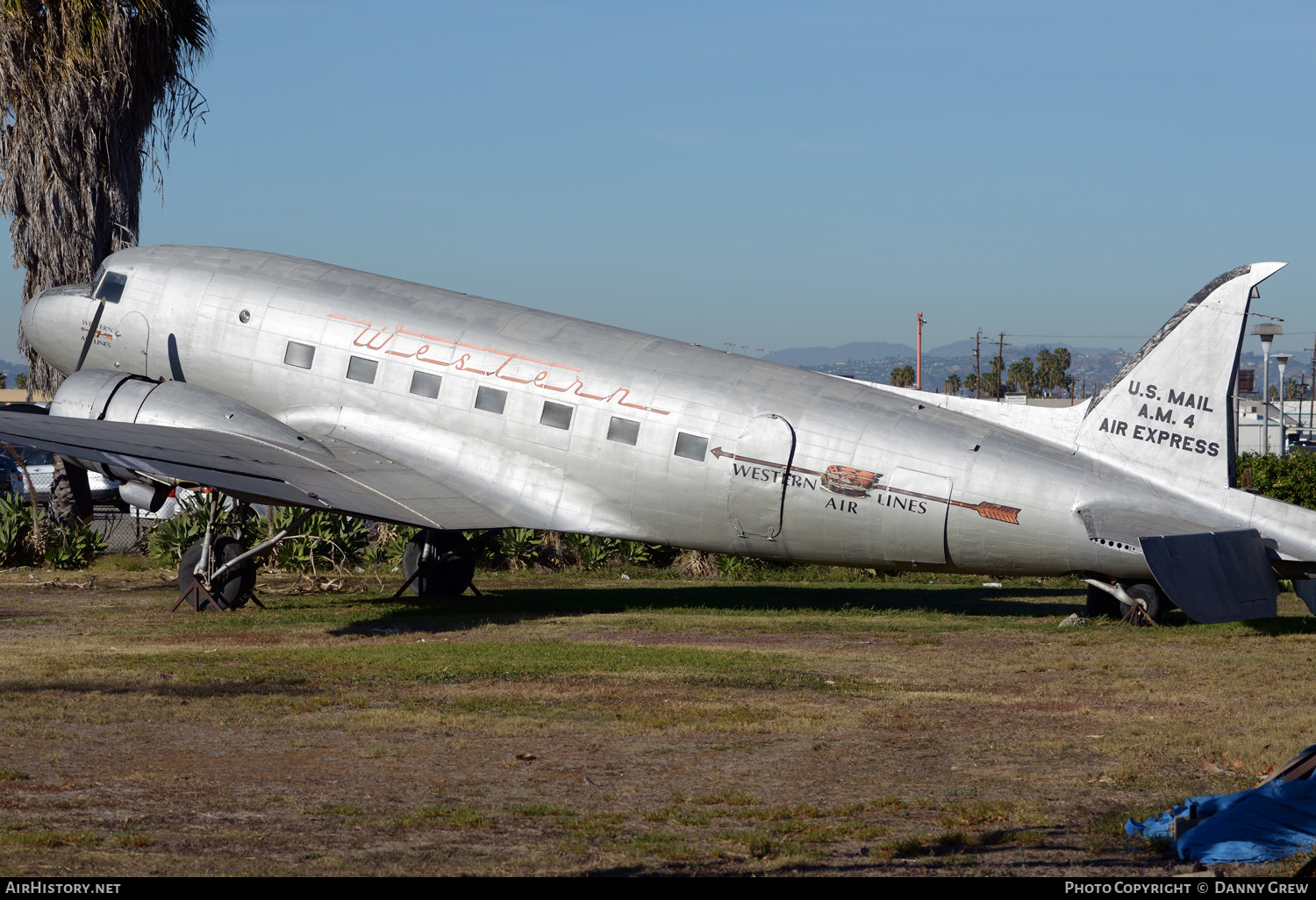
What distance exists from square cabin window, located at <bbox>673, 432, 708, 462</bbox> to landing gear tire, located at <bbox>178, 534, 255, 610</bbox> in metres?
6.94

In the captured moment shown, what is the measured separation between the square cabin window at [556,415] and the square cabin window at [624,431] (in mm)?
694

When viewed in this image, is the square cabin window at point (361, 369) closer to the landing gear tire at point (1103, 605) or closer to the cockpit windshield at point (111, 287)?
the cockpit windshield at point (111, 287)

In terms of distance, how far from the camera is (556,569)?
26.7 m

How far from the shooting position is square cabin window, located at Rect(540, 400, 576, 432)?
18.2 metres

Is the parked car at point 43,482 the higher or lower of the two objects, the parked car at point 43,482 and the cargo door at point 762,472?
the lower

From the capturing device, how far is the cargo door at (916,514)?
54.6 feet

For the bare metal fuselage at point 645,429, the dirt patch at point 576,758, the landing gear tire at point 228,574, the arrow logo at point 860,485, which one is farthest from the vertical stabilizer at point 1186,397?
the landing gear tire at point 228,574

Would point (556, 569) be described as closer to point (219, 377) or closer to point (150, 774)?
point (219, 377)

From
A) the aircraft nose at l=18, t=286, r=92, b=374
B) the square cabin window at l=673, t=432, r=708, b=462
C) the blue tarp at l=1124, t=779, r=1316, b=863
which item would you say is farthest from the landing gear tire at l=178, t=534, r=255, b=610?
the blue tarp at l=1124, t=779, r=1316, b=863

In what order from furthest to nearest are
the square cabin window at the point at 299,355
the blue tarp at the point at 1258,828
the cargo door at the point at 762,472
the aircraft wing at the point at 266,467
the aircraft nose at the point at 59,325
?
1. the aircraft nose at the point at 59,325
2. the square cabin window at the point at 299,355
3. the cargo door at the point at 762,472
4. the aircraft wing at the point at 266,467
5. the blue tarp at the point at 1258,828

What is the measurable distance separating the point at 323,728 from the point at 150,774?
1.96 metres

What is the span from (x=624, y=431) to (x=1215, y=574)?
27.3 ft

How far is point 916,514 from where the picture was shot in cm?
1675

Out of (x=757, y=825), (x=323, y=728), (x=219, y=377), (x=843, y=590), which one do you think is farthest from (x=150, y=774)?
(x=843, y=590)
